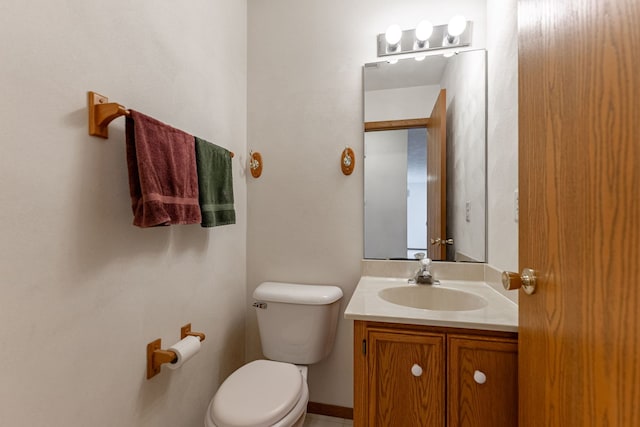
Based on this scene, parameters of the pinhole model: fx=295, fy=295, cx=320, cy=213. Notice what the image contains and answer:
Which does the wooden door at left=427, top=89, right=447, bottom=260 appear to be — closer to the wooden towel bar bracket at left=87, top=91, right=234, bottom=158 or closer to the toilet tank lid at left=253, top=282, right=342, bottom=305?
the toilet tank lid at left=253, top=282, right=342, bottom=305

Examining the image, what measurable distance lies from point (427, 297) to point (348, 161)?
0.83 metres

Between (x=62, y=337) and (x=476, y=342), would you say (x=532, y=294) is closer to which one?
(x=476, y=342)

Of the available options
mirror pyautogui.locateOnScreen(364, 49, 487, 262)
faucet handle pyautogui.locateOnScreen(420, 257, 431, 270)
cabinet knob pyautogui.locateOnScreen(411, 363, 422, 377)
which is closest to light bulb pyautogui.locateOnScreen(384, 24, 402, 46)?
mirror pyautogui.locateOnScreen(364, 49, 487, 262)

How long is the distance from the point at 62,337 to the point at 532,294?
4.20ft

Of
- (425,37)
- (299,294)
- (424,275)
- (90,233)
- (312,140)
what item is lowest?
(299,294)

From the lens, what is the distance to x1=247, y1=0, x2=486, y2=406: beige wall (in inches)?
66.9

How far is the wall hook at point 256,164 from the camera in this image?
1.82m

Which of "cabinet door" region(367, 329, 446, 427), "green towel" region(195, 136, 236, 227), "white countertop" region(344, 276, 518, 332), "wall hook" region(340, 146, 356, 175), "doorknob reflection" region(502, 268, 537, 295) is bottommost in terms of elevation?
"cabinet door" region(367, 329, 446, 427)

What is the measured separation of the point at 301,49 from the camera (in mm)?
1774

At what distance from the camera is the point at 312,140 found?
69.1 inches

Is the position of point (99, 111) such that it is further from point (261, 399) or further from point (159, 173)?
point (261, 399)

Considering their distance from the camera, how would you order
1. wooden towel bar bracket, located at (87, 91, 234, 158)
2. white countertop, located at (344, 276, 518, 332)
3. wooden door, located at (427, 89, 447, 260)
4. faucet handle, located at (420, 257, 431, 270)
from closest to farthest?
wooden towel bar bracket, located at (87, 91, 234, 158) < white countertop, located at (344, 276, 518, 332) < faucet handle, located at (420, 257, 431, 270) < wooden door, located at (427, 89, 447, 260)

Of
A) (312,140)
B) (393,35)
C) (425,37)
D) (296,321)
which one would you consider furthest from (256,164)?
(425,37)

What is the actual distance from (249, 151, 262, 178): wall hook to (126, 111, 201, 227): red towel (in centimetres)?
63
